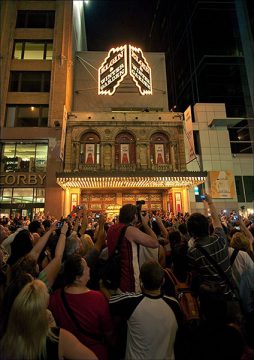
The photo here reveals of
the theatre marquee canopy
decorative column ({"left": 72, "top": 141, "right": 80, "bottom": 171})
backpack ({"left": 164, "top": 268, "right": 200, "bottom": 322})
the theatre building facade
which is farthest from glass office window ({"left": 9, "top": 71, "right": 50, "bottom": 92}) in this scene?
backpack ({"left": 164, "top": 268, "right": 200, "bottom": 322})

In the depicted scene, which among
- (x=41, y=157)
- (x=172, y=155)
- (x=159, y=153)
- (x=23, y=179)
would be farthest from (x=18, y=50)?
(x=172, y=155)

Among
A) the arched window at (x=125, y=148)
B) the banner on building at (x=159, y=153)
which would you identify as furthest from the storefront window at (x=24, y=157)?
the banner on building at (x=159, y=153)

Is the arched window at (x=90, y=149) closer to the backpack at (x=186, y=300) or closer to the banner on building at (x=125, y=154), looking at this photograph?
the banner on building at (x=125, y=154)

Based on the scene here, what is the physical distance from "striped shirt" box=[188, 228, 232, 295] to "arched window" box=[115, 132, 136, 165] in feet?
68.7

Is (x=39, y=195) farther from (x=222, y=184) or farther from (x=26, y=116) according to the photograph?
(x=222, y=184)

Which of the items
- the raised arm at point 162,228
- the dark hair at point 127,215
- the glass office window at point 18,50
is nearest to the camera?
the dark hair at point 127,215

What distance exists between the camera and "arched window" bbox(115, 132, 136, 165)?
960 inches

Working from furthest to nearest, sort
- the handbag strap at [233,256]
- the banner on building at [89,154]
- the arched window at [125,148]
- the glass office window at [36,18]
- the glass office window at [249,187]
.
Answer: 1. the glass office window at [249,187]
2. the glass office window at [36,18]
3. the arched window at [125,148]
4. the banner on building at [89,154]
5. the handbag strap at [233,256]

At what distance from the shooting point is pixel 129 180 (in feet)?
71.1

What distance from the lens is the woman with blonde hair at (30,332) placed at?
168 cm

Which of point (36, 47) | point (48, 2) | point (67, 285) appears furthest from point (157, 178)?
point (48, 2)

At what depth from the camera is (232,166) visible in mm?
25609

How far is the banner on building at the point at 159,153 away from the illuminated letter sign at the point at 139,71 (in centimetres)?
628

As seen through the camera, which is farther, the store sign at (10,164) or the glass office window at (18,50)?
the glass office window at (18,50)
